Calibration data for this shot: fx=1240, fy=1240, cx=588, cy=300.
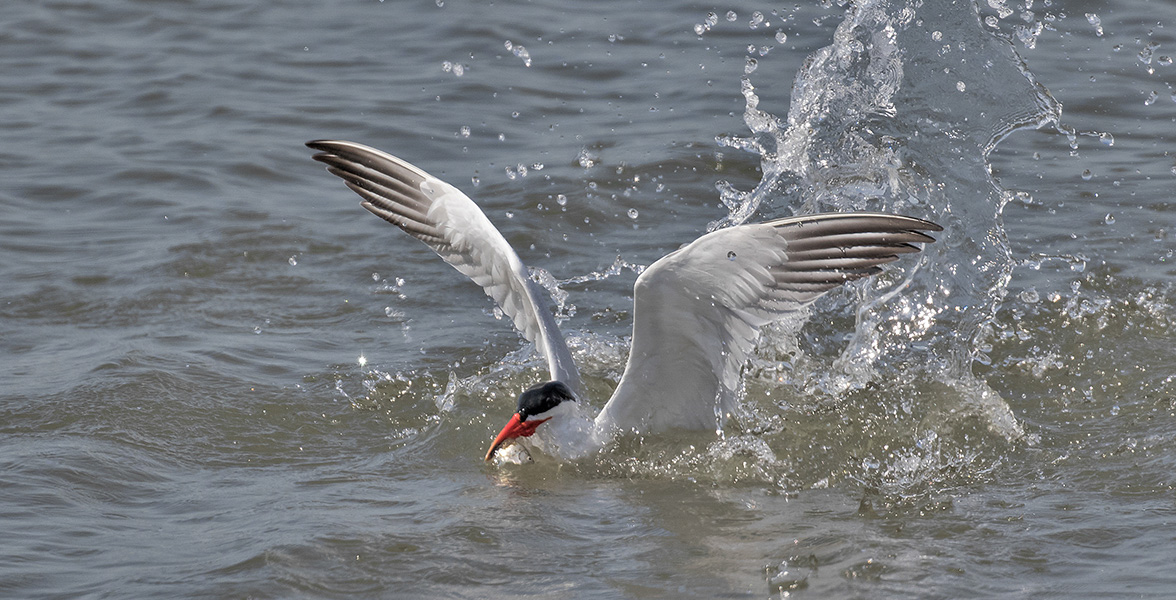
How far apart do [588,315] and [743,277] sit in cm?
253

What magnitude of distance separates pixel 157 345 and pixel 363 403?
142 centimetres

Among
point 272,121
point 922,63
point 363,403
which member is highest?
point 922,63

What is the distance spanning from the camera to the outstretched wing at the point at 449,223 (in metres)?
5.99

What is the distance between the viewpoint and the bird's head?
551cm

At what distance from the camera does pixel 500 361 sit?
688cm

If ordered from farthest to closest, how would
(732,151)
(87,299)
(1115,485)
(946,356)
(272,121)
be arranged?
(272,121) → (732,151) → (87,299) → (946,356) → (1115,485)

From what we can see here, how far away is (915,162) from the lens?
730 cm

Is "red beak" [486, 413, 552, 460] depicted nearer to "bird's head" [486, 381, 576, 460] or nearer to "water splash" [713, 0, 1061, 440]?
"bird's head" [486, 381, 576, 460]

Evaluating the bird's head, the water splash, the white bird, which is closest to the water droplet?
the water splash

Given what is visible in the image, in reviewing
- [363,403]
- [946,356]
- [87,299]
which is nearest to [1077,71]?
[946,356]

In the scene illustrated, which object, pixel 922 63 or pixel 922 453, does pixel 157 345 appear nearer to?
pixel 922 453

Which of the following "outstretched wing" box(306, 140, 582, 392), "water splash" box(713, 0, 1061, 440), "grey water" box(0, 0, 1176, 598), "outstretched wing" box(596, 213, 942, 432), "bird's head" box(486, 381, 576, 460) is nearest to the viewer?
"grey water" box(0, 0, 1176, 598)

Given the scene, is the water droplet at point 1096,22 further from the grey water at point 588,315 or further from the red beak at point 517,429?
the red beak at point 517,429

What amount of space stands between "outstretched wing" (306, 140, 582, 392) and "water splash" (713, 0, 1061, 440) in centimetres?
147
